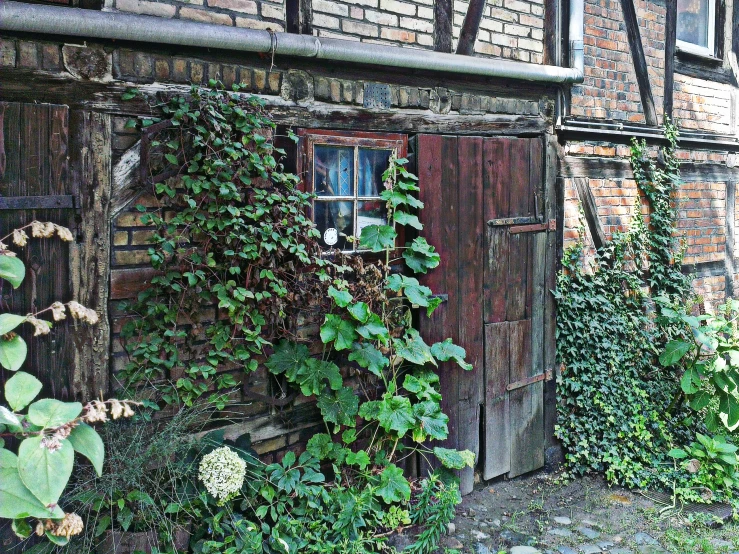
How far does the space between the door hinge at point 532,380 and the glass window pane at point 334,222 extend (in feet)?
5.57

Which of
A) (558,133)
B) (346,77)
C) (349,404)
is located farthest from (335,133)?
(558,133)

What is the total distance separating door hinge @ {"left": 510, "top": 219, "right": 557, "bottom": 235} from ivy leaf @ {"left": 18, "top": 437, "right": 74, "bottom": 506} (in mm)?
3681

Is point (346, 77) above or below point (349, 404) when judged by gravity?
above

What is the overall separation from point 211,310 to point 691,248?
500 cm

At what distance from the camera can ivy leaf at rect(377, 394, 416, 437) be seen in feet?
13.1

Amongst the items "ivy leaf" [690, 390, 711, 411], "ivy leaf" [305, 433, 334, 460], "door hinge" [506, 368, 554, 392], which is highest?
"door hinge" [506, 368, 554, 392]

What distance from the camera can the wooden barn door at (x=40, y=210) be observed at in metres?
2.95

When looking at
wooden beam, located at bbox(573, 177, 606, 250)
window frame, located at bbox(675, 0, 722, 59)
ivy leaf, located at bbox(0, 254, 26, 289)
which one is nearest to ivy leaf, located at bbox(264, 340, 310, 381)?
ivy leaf, located at bbox(0, 254, 26, 289)

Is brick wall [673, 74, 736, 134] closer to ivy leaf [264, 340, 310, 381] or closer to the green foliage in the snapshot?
the green foliage

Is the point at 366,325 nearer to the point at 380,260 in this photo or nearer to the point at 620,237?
the point at 380,260

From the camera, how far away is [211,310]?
3623 millimetres

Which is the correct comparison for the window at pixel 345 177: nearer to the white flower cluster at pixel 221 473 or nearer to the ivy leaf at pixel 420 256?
the ivy leaf at pixel 420 256

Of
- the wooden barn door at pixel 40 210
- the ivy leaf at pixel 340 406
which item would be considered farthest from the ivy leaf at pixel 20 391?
the ivy leaf at pixel 340 406

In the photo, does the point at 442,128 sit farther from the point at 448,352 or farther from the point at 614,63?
the point at 614,63
